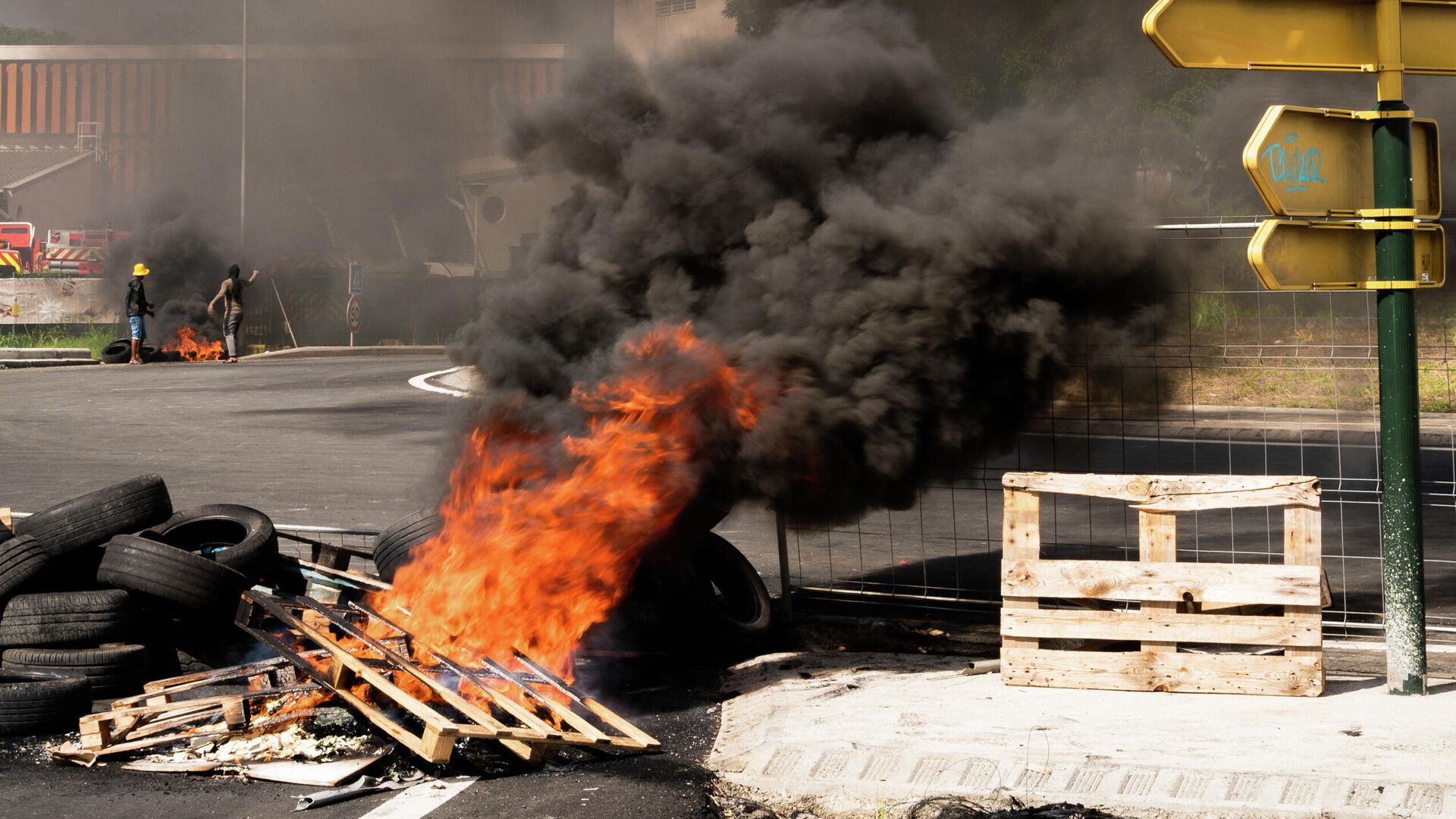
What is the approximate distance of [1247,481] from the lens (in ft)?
19.1

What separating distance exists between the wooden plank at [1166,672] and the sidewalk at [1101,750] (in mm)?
55

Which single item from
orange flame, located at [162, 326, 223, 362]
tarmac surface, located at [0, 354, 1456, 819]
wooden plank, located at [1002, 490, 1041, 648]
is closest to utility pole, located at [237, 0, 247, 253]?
orange flame, located at [162, 326, 223, 362]

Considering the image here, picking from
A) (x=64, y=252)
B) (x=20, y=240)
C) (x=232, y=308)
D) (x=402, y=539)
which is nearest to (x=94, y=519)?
(x=402, y=539)

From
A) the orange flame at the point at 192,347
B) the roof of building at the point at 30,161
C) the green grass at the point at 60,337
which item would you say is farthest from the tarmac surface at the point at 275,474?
the roof of building at the point at 30,161

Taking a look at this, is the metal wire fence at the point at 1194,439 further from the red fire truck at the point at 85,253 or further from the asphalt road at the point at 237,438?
the red fire truck at the point at 85,253

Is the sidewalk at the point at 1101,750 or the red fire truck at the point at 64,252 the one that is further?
the red fire truck at the point at 64,252

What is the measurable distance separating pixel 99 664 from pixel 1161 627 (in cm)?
481

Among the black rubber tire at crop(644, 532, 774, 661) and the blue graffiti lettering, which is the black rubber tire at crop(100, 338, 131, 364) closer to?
the black rubber tire at crop(644, 532, 774, 661)

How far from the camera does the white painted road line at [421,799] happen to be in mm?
4676

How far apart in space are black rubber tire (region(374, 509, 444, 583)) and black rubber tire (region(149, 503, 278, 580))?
55 centimetres

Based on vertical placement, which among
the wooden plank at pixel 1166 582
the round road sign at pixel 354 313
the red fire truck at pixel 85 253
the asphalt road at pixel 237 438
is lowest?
the wooden plank at pixel 1166 582

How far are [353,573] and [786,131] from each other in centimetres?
331

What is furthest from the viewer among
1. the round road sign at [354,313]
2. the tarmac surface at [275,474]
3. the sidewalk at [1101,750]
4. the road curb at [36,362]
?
the round road sign at [354,313]

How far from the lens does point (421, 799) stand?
4.84 meters
